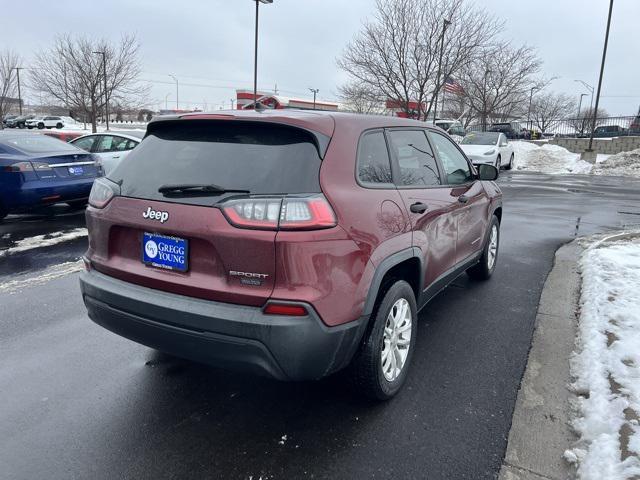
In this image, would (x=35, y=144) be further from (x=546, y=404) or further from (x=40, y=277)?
(x=546, y=404)

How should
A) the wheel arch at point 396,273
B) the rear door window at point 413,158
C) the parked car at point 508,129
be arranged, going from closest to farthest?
the wheel arch at point 396,273, the rear door window at point 413,158, the parked car at point 508,129

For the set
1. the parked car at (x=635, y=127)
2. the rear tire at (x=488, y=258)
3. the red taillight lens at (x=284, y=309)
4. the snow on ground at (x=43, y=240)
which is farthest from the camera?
the parked car at (x=635, y=127)

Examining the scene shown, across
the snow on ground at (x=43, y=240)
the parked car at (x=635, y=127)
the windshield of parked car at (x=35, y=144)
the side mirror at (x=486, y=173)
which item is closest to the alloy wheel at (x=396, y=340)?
the side mirror at (x=486, y=173)

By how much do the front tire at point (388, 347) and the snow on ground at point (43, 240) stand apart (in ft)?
17.8

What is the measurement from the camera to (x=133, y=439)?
2.60 metres

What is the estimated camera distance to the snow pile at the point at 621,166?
21703 mm

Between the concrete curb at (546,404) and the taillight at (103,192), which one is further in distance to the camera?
the taillight at (103,192)

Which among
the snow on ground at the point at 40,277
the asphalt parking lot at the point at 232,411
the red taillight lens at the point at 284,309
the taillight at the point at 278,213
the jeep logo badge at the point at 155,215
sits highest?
the taillight at the point at 278,213

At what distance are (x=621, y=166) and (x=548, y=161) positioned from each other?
350 centimetres

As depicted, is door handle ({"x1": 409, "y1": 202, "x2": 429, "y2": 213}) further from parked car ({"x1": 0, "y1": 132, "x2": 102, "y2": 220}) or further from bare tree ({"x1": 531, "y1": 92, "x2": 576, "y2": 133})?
bare tree ({"x1": 531, "y1": 92, "x2": 576, "y2": 133})

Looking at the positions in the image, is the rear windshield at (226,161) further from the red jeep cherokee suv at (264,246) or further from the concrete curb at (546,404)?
the concrete curb at (546,404)

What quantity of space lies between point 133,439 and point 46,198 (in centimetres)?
624

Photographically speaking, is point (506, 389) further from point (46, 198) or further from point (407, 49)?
point (407, 49)

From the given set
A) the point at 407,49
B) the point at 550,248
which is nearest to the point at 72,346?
the point at 550,248
